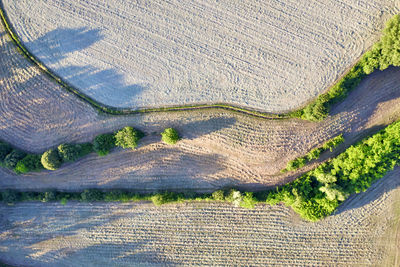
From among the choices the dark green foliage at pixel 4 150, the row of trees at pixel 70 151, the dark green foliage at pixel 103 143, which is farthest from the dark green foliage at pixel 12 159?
the dark green foliage at pixel 103 143

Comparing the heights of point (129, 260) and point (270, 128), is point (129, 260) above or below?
below

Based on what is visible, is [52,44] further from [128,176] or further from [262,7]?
[262,7]

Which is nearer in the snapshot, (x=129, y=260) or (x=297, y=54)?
(x=297, y=54)

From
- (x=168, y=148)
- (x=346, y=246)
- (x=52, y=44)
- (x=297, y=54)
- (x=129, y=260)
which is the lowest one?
(x=129, y=260)

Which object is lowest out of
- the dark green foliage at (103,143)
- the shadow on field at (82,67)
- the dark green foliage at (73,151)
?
the dark green foliage at (73,151)

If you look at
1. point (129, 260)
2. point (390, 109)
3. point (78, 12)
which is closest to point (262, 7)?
point (390, 109)

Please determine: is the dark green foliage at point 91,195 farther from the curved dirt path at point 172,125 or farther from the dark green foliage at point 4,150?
the dark green foliage at point 4,150

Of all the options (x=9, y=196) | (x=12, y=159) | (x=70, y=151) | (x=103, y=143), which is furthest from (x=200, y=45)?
(x=9, y=196)
